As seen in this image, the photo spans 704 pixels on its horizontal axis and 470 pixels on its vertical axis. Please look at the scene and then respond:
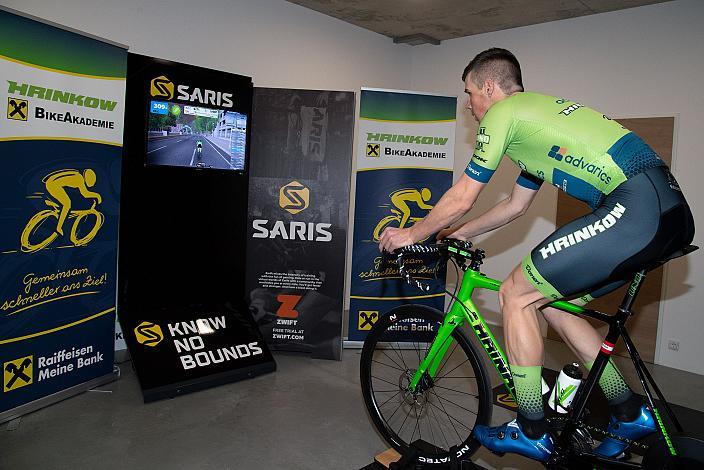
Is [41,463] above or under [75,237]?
under

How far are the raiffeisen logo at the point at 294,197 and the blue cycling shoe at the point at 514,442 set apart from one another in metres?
2.50

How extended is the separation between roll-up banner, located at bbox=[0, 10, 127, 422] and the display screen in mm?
300

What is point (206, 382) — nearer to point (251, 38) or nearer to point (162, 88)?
point (162, 88)

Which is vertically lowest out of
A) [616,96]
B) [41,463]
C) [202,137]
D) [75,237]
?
[41,463]

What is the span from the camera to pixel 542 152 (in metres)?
1.98

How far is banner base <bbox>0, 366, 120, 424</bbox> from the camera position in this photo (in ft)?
9.52

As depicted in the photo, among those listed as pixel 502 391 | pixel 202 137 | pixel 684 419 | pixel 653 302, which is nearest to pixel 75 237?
pixel 202 137

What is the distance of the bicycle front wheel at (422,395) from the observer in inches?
87.8

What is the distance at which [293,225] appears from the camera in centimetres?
420

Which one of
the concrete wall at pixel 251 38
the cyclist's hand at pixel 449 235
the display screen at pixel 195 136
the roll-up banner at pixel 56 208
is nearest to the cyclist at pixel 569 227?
the cyclist's hand at pixel 449 235

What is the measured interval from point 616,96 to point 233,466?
14.7ft

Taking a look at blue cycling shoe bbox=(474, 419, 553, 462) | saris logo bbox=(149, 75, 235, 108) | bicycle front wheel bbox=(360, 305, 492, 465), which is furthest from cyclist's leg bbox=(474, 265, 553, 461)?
saris logo bbox=(149, 75, 235, 108)

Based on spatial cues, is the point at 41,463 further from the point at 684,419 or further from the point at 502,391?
the point at 684,419

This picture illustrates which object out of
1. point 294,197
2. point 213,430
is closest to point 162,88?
point 294,197
